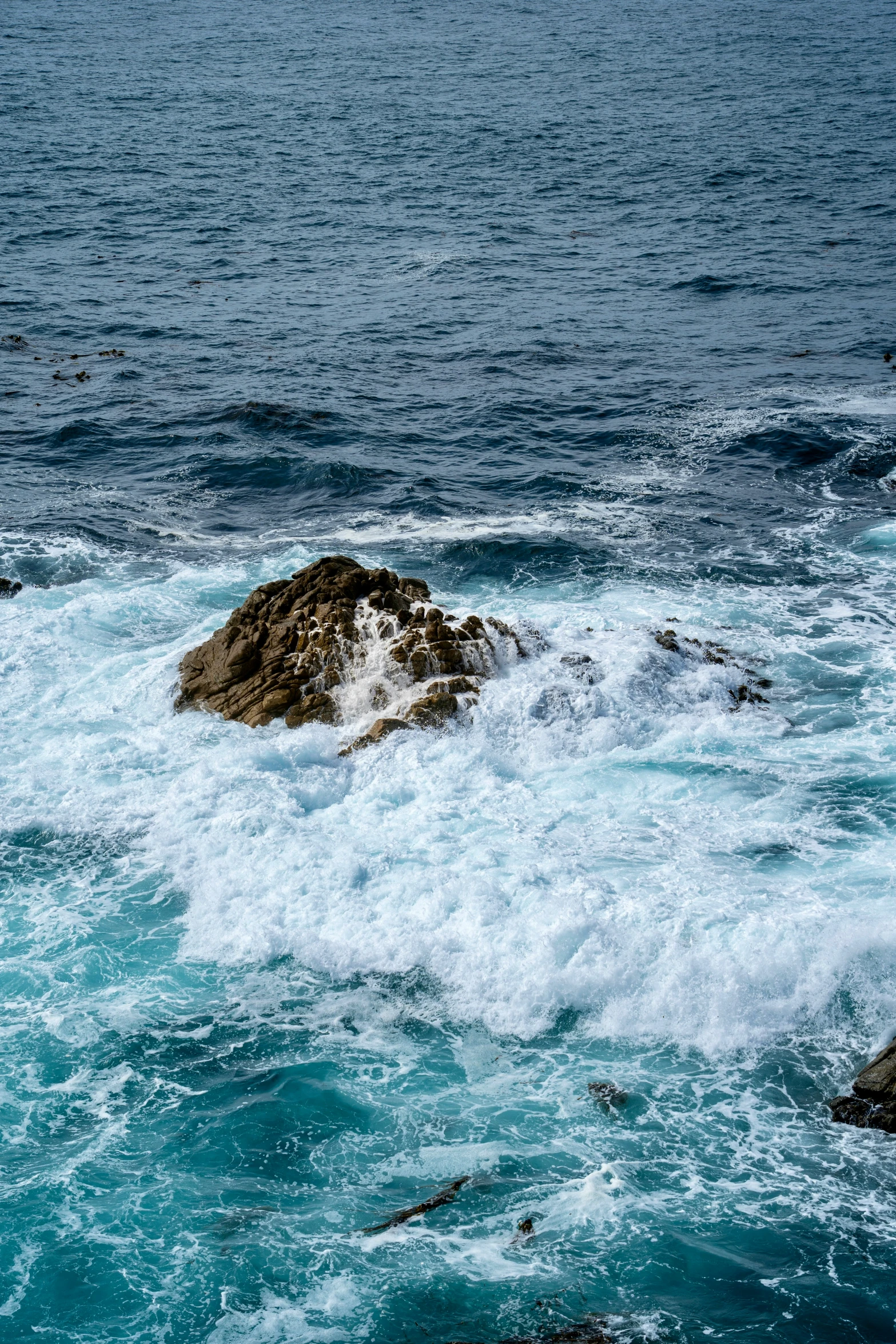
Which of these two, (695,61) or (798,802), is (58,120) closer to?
(695,61)

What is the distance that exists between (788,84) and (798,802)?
62.5 meters

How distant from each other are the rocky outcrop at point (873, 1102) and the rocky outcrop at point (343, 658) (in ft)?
26.7

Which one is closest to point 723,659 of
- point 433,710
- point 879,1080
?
point 433,710

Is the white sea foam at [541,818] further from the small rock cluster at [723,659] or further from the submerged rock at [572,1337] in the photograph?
the submerged rock at [572,1337]

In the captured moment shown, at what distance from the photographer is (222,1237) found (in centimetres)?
994

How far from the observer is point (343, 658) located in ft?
59.0

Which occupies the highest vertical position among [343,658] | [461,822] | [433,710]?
[343,658]

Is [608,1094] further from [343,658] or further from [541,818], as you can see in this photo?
[343,658]

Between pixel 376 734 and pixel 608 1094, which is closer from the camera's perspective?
pixel 608 1094

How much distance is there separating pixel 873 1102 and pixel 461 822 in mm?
6368

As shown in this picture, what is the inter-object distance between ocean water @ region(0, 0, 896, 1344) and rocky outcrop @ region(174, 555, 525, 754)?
548 mm

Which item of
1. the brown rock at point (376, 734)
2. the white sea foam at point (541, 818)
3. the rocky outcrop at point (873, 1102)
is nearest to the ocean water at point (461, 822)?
the white sea foam at point (541, 818)

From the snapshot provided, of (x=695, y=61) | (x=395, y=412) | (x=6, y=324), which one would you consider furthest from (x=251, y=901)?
(x=695, y=61)

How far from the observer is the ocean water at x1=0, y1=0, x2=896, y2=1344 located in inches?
388
